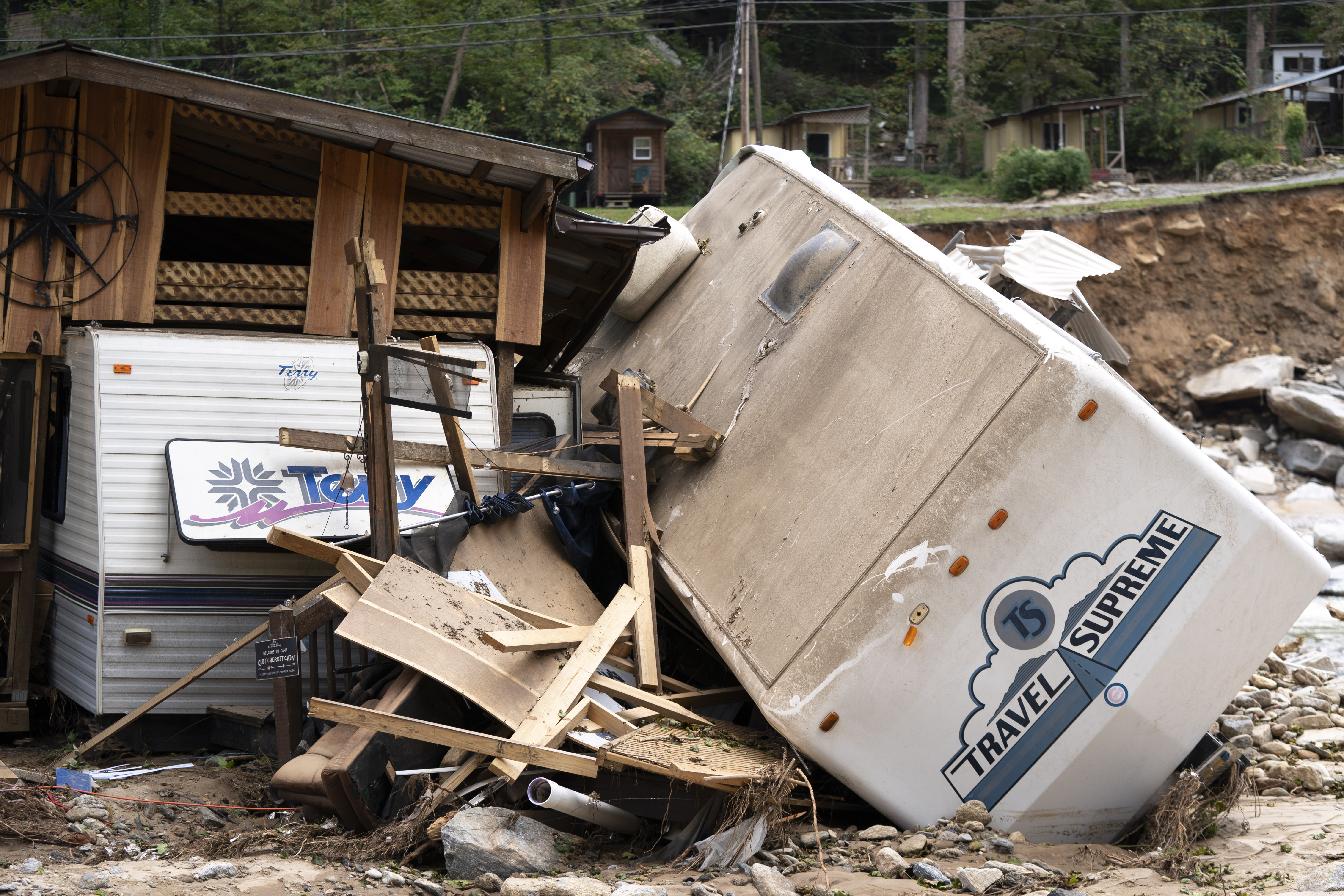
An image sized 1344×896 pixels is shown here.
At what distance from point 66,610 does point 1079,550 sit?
264 inches

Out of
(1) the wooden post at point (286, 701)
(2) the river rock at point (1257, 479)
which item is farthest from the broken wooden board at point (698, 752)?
(2) the river rock at point (1257, 479)

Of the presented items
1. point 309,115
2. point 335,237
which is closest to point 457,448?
point 335,237

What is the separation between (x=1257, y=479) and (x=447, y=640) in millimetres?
18059

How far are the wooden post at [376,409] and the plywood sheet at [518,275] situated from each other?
182 centimetres

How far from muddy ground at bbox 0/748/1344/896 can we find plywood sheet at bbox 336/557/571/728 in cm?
88

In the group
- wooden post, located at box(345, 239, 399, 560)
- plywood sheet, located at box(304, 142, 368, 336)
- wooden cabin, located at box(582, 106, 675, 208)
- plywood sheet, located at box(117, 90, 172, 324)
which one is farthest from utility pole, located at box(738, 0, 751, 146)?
wooden post, located at box(345, 239, 399, 560)

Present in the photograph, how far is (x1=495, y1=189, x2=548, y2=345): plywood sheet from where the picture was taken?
28.7ft

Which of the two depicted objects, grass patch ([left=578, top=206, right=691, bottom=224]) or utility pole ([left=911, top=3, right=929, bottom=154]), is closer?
grass patch ([left=578, top=206, right=691, bottom=224])

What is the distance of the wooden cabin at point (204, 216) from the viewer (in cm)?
781

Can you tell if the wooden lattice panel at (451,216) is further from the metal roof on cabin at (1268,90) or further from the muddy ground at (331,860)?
the metal roof on cabin at (1268,90)

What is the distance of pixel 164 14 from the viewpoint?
29.3 metres

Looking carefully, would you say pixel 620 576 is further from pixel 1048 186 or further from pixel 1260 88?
pixel 1260 88

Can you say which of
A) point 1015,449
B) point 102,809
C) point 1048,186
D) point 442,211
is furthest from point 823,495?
point 1048,186

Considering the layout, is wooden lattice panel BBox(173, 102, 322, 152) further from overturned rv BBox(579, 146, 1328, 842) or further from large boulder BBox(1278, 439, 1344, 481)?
large boulder BBox(1278, 439, 1344, 481)
